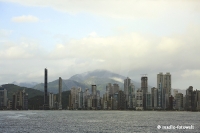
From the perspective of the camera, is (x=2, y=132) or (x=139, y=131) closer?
(x=2, y=132)

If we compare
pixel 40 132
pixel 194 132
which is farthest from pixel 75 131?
pixel 194 132

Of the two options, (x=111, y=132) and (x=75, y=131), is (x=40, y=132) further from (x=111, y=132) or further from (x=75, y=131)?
(x=111, y=132)

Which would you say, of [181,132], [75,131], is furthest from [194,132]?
[75,131]

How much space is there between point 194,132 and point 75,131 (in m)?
49.0

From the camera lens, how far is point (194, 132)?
14912 centimetres

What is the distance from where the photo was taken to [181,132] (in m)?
149

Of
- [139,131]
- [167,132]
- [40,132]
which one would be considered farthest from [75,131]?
[167,132]

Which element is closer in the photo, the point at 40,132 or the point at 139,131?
the point at 40,132

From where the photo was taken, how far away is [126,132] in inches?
5861

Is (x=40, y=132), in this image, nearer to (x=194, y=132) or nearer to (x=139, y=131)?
(x=139, y=131)

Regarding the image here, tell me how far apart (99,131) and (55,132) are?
18375 mm

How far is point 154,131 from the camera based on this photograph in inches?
6014

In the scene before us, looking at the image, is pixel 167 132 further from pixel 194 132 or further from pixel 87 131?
pixel 87 131

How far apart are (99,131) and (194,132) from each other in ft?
128
